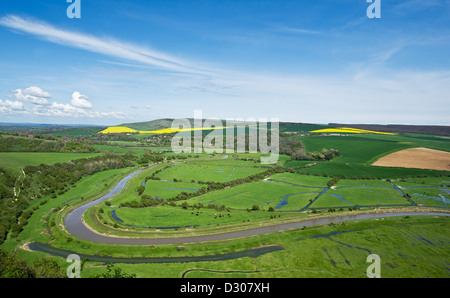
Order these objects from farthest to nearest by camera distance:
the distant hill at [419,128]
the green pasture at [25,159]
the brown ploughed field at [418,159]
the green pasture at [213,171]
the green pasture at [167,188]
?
the distant hill at [419,128] → the brown ploughed field at [418,159] → the green pasture at [213,171] → the green pasture at [25,159] → the green pasture at [167,188]

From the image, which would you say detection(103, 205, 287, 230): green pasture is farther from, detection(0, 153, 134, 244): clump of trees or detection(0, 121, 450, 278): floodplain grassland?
detection(0, 153, 134, 244): clump of trees

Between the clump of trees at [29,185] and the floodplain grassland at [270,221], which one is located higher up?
the clump of trees at [29,185]

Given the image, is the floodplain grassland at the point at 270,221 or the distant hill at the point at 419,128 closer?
the floodplain grassland at the point at 270,221

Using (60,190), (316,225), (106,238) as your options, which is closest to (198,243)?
(106,238)

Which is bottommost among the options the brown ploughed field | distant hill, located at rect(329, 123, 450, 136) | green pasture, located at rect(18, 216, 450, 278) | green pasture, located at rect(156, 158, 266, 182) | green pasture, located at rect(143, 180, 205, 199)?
green pasture, located at rect(18, 216, 450, 278)

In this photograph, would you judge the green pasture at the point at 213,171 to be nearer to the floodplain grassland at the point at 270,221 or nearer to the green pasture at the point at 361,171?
the floodplain grassland at the point at 270,221

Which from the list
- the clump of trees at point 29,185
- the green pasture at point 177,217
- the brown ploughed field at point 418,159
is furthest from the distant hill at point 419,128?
the clump of trees at point 29,185

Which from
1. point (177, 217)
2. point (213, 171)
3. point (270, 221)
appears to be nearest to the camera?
point (270, 221)

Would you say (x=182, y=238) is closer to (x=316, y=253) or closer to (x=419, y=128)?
(x=316, y=253)

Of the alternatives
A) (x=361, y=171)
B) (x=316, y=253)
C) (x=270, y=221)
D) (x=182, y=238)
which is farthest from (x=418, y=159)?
(x=182, y=238)

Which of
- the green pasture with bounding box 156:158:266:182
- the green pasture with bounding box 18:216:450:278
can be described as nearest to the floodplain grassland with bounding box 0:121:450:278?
the green pasture with bounding box 18:216:450:278

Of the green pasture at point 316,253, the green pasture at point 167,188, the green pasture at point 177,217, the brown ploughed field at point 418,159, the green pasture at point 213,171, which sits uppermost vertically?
the brown ploughed field at point 418,159

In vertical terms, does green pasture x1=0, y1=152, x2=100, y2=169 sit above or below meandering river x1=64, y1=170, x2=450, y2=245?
above
